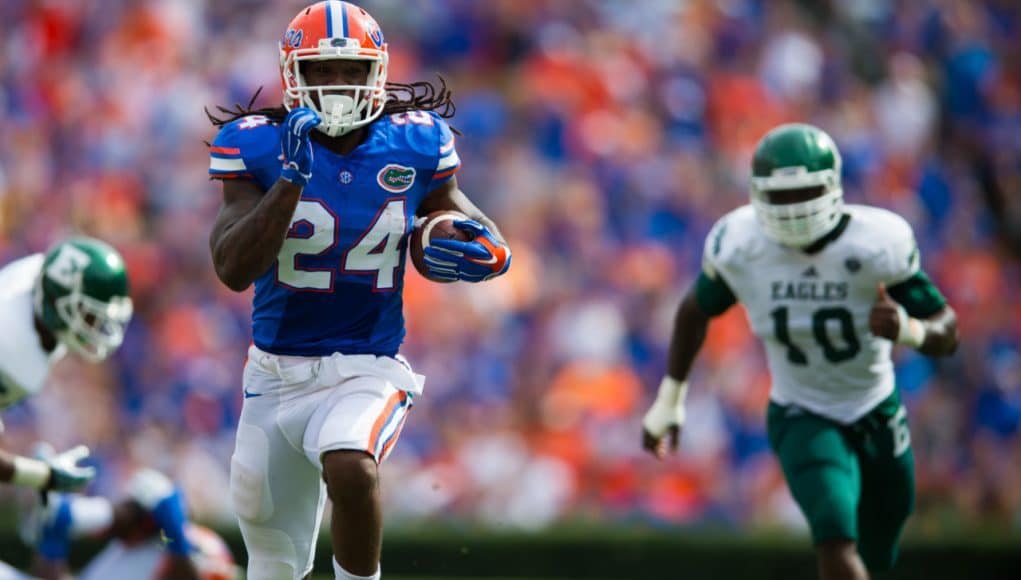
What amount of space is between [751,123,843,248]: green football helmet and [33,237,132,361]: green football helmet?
2.25 metres

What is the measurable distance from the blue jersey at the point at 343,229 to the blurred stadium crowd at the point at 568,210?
13.5 ft

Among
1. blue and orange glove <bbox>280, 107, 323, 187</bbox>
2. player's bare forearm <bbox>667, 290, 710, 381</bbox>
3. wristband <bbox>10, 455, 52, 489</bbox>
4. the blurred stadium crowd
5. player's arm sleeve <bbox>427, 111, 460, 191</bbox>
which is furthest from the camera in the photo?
the blurred stadium crowd

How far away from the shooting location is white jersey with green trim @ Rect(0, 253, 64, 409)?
5402 millimetres

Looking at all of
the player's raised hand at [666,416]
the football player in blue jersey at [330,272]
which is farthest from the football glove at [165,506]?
the player's raised hand at [666,416]

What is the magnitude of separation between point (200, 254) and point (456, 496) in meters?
2.67

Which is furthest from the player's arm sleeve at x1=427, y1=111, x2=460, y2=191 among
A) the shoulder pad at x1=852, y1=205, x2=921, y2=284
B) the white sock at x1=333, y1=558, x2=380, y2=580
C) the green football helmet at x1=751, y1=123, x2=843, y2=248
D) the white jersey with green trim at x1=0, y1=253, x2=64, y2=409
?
the white jersey with green trim at x1=0, y1=253, x2=64, y2=409

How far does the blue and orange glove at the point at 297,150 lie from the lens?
4.09m

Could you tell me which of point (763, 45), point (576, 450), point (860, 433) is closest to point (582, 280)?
point (576, 450)

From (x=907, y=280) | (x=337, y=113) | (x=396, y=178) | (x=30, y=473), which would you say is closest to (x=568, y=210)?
(x=907, y=280)

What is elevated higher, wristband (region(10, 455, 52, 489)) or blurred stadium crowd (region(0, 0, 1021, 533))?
blurred stadium crowd (region(0, 0, 1021, 533))

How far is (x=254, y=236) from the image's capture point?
4137 mm

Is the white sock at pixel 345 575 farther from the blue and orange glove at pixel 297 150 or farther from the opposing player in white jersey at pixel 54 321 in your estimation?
the opposing player in white jersey at pixel 54 321

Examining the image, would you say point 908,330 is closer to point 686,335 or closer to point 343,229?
point 686,335

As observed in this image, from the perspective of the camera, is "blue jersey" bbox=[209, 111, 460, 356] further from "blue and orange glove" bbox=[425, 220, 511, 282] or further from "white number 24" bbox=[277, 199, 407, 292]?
"blue and orange glove" bbox=[425, 220, 511, 282]
